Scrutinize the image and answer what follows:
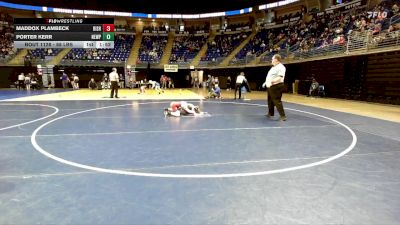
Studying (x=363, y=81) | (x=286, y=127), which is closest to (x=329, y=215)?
(x=286, y=127)

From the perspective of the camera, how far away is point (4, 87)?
3238 centimetres

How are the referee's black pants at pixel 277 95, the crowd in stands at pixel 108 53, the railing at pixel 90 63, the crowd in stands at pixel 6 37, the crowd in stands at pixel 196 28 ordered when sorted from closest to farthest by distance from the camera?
the referee's black pants at pixel 277 95 → the crowd in stands at pixel 6 37 → the railing at pixel 90 63 → the crowd in stands at pixel 108 53 → the crowd in stands at pixel 196 28

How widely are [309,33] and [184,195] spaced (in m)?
26.9

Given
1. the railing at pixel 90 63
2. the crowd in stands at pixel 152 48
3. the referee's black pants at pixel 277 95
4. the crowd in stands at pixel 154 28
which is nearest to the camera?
the referee's black pants at pixel 277 95

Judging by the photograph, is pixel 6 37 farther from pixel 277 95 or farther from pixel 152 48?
pixel 277 95

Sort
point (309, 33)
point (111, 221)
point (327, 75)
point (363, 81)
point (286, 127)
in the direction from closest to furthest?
1. point (111, 221)
2. point (286, 127)
3. point (363, 81)
4. point (327, 75)
5. point (309, 33)

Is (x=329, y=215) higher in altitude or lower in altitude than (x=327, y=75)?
lower

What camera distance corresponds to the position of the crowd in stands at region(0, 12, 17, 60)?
31.7 metres

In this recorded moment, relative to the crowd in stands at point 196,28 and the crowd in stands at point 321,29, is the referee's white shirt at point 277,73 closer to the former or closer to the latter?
the crowd in stands at point 321,29

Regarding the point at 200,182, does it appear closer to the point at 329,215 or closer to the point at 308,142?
the point at 329,215
